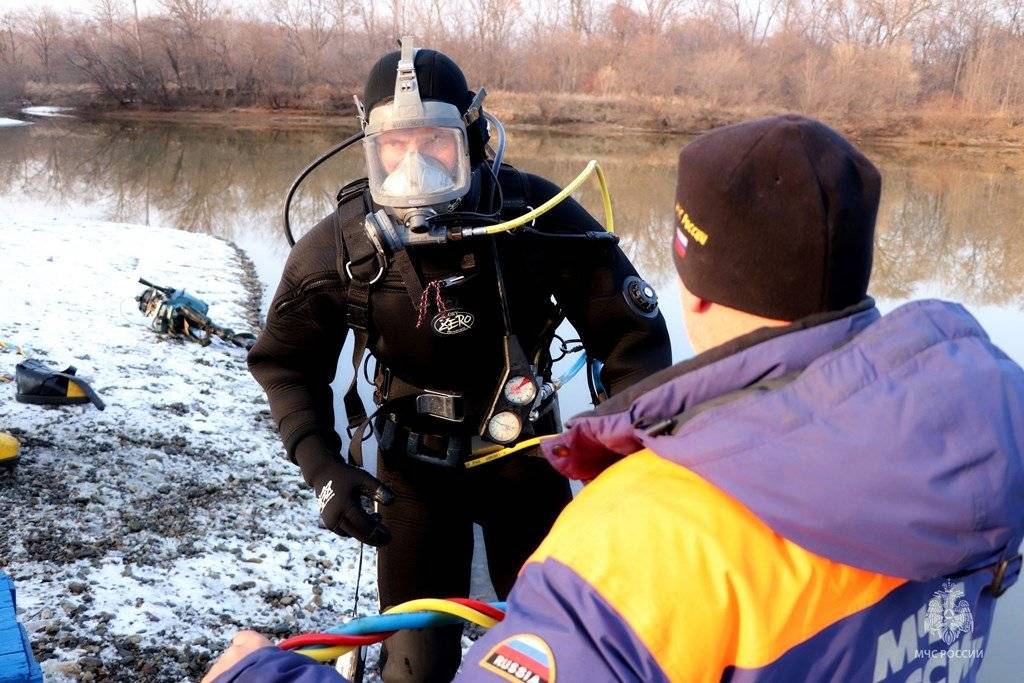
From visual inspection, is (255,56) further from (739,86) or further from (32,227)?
(32,227)

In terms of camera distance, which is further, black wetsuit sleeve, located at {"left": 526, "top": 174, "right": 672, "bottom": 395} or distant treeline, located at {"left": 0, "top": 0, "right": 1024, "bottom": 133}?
distant treeline, located at {"left": 0, "top": 0, "right": 1024, "bottom": 133}

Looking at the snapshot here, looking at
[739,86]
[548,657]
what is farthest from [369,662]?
[739,86]

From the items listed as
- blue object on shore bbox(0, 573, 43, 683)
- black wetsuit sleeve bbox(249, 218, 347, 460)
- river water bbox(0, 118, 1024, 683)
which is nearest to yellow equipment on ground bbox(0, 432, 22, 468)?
blue object on shore bbox(0, 573, 43, 683)

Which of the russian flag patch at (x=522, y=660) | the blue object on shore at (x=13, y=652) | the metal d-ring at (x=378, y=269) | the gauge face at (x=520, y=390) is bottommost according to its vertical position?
the blue object on shore at (x=13, y=652)

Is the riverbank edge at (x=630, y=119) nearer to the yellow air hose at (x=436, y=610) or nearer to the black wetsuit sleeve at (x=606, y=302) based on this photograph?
the black wetsuit sleeve at (x=606, y=302)

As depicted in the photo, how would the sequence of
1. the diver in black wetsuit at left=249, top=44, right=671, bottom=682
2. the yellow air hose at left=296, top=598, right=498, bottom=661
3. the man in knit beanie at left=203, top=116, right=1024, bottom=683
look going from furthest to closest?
the diver in black wetsuit at left=249, top=44, right=671, bottom=682, the yellow air hose at left=296, top=598, right=498, bottom=661, the man in knit beanie at left=203, top=116, right=1024, bottom=683

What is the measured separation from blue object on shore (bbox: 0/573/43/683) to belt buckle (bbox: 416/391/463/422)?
41.1 inches

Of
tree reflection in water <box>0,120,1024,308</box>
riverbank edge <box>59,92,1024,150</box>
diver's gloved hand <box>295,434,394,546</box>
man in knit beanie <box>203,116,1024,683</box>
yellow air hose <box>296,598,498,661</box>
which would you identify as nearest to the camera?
man in knit beanie <box>203,116,1024,683</box>

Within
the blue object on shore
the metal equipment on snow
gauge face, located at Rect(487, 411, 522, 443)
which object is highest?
gauge face, located at Rect(487, 411, 522, 443)

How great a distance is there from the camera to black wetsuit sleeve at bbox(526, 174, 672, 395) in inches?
91.3

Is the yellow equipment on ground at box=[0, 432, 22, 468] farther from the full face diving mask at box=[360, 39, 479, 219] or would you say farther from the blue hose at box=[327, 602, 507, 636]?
the blue hose at box=[327, 602, 507, 636]

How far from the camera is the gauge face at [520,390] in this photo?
2270 mm

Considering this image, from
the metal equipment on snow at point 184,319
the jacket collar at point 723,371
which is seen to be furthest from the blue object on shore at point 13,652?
the metal equipment on snow at point 184,319

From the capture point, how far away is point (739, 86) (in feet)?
99.2
